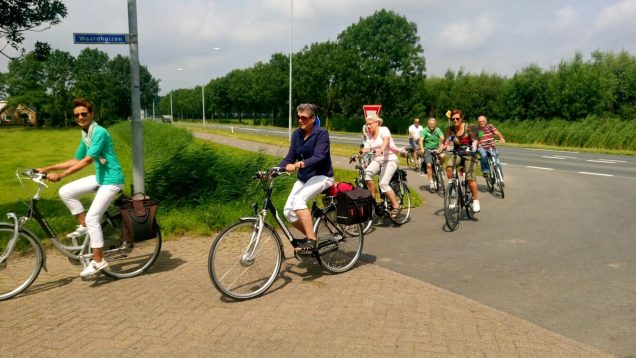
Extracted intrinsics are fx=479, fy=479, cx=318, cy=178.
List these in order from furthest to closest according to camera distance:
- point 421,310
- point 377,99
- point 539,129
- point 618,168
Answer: point 377,99, point 539,129, point 618,168, point 421,310

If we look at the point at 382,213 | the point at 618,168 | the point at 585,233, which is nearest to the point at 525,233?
the point at 585,233

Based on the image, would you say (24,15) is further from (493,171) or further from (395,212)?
(493,171)

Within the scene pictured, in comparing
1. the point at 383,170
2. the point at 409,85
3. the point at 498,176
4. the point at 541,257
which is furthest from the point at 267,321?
the point at 409,85

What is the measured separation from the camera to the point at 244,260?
14.9 feet

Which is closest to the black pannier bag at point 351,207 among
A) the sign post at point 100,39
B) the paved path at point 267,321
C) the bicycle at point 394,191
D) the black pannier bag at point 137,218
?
the paved path at point 267,321

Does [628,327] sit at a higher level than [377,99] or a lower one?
lower

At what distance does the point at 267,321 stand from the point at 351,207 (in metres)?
1.70

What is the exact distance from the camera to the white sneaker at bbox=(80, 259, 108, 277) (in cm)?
475

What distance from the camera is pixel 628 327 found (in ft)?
12.9

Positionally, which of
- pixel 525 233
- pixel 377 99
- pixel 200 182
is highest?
pixel 377 99

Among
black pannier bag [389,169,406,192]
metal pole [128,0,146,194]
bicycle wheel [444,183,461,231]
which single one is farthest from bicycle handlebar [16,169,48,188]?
bicycle wheel [444,183,461,231]

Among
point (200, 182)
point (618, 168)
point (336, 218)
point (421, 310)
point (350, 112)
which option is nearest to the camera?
point (421, 310)

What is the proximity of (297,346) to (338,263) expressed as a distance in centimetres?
197

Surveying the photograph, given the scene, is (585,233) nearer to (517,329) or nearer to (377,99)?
(517,329)
